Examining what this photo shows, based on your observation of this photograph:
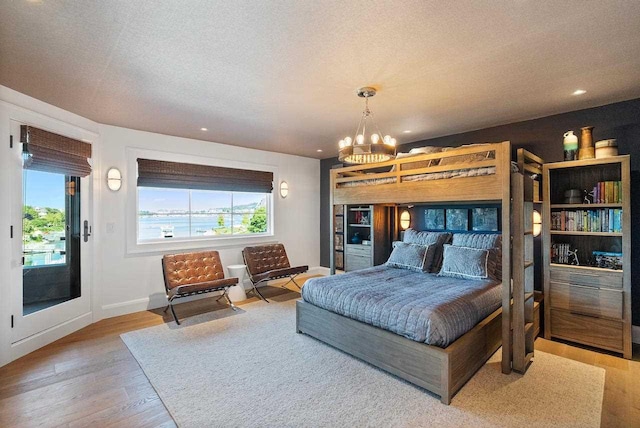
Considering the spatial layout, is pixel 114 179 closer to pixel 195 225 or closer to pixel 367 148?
pixel 195 225

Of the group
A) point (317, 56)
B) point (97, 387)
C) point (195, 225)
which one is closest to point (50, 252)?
point (97, 387)

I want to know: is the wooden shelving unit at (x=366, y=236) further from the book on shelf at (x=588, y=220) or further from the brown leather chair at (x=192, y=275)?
the book on shelf at (x=588, y=220)

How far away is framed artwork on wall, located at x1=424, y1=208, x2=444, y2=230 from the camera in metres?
4.82

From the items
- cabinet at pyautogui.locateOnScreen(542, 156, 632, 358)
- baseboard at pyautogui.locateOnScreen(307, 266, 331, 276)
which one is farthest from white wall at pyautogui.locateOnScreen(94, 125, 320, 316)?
cabinet at pyautogui.locateOnScreen(542, 156, 632, 358)

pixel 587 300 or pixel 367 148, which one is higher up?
pixel 367 148

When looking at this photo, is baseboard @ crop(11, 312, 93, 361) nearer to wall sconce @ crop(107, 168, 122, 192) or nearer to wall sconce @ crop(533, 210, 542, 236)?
wall sconce @ crop(107, 168, 122, 192)

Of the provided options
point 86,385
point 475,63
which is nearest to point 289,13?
point 475,63

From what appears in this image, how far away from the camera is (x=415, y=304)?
2.67 m

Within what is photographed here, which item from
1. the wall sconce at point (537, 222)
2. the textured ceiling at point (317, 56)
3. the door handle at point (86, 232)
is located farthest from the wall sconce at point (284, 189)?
the wall sconce at point (537, 222)

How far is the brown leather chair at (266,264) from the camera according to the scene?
496 cm

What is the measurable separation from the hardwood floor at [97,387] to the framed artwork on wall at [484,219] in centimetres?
152

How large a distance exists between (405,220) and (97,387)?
4473 mm

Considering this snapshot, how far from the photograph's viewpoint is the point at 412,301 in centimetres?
277

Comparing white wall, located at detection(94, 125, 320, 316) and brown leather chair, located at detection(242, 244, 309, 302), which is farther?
brown leather chair, located at detection(242, 244, 309, 302)
